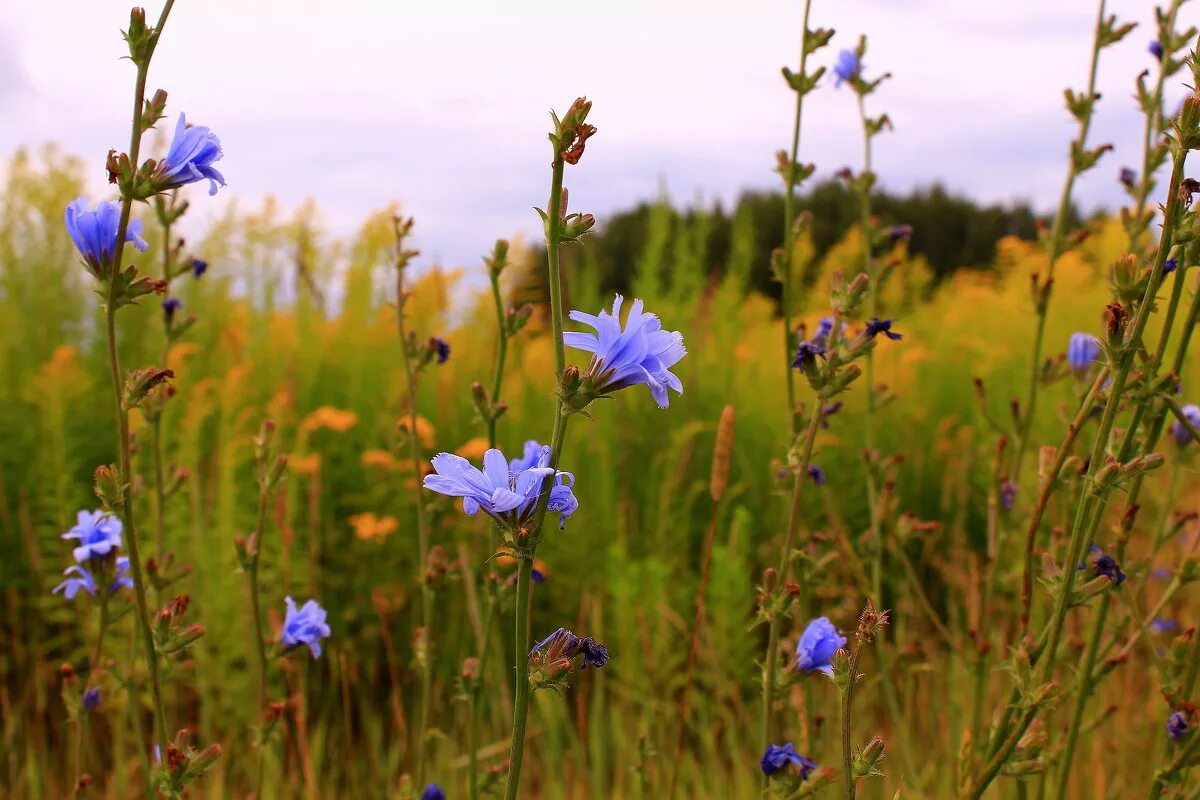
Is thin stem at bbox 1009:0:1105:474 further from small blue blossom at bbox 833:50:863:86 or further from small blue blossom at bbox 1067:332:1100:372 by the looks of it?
small blue blossom at bbox 833:50:863:86

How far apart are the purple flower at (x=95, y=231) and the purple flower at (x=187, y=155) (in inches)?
3.0

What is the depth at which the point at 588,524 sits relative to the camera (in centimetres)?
378

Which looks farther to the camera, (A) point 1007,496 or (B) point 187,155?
(A) point 1007,496

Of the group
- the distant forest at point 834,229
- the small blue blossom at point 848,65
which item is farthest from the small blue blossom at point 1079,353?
the distant forest at point 834,229

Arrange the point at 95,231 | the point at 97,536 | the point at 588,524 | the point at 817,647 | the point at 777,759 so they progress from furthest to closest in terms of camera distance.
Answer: the point at 588,524 < the point at 97,536 < the point at 817,647 < the point at 777,759 < the point at 95,231

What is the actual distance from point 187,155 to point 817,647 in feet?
3.43

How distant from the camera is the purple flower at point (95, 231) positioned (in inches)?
46.9

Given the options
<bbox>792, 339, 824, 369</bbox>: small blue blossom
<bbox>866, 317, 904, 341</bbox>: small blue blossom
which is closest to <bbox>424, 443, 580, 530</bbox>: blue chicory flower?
<bbox>792, 339, 824, 369</bbox>: small blue blossom

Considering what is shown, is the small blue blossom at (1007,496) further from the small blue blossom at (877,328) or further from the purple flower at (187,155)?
the purple flower at (187,155)

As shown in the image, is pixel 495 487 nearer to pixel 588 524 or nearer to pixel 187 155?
pixel 187 155

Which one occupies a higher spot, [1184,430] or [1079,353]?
[1079,353]

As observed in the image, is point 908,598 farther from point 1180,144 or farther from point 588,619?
point 1180,144

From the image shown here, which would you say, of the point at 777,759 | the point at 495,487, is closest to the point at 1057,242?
the point at 777,759

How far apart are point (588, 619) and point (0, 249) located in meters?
3.87
